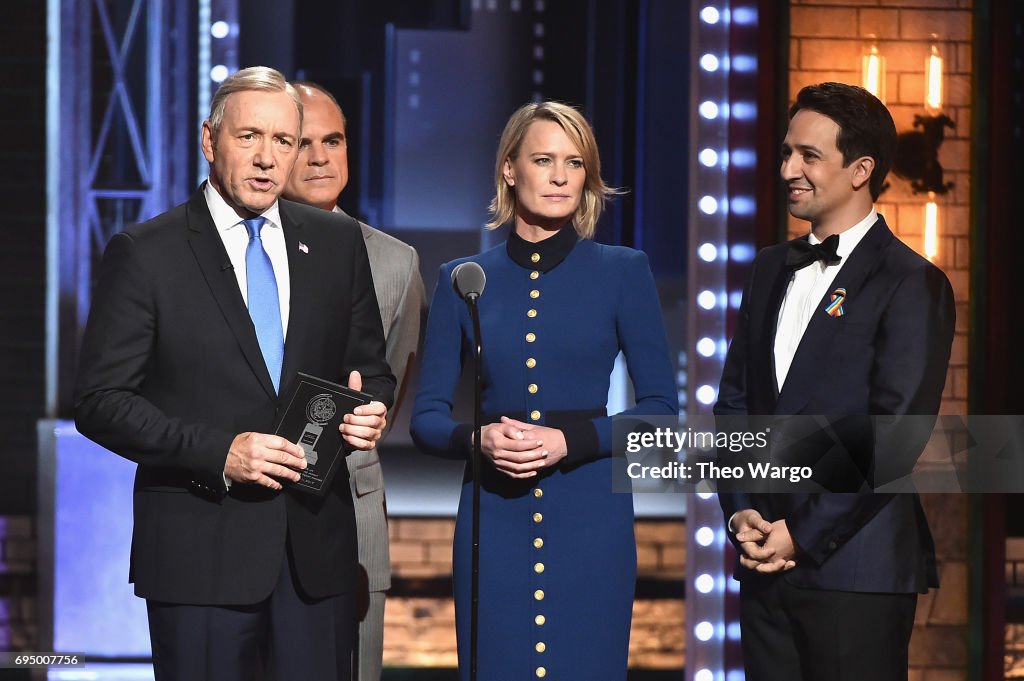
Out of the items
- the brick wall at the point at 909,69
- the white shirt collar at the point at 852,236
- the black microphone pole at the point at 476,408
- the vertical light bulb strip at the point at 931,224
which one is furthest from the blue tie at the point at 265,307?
the vertical light bulb strip at the point at 931,224

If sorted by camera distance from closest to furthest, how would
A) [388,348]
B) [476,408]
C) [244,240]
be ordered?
[476,408] → [244,240] → [388,348]

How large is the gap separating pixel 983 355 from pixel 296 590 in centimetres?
280

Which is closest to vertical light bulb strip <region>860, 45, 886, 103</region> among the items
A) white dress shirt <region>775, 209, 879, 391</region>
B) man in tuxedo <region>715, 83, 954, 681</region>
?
man in tuxedo <region>715, 83, 954, 681</region>

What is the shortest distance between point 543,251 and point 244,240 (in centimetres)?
72

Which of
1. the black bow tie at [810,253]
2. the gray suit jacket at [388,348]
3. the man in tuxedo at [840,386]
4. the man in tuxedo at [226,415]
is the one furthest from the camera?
the gray suit jacket at [388,348]

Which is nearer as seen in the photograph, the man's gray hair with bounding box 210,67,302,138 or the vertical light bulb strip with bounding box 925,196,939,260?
the man's gray hair with bounding box 210,67,302,138

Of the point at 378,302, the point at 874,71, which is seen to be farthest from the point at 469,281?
the point at 874,71

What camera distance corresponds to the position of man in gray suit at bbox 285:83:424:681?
3316 millimetres

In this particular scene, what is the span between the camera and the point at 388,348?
350 centimetres

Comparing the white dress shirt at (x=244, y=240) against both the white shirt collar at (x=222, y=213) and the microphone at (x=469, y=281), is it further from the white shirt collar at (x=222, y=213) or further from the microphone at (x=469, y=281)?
the microphone at (x=469, y=281)

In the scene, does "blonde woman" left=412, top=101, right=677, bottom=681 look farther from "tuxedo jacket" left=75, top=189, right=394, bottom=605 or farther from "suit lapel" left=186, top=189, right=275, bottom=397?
"suit lapel" left=186, top=189, right=275, bottom=397

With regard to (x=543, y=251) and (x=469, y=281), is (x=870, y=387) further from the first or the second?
(x=469, y=281)

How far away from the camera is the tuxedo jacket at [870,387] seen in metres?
2.69

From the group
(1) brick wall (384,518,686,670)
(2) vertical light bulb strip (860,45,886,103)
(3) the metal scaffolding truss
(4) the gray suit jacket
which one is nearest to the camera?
(4) the gray suit jacket
